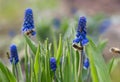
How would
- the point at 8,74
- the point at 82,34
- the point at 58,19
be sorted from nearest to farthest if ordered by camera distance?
the point at 82,34
the point at 8,74
the point at 58,19

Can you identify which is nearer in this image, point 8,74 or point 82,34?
point 82,34

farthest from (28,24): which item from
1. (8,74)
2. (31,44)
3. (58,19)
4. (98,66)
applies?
(58,19)

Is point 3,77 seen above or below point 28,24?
below

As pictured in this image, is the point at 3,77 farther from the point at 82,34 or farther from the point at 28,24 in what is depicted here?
the point at 82,34

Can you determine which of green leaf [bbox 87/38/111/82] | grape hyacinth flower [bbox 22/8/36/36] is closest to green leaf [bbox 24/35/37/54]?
grape hyacinth flower [bbox 22/8/36/36]

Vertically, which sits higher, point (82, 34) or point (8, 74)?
point (82, 34)

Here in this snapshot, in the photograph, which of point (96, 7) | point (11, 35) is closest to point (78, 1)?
point (96, 7)

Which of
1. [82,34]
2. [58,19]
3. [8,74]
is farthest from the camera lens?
[58,19]

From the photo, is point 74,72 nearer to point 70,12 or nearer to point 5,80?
point 5,80

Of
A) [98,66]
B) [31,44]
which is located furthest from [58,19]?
[98,66]

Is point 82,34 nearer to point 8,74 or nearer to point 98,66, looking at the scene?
point 98,66
